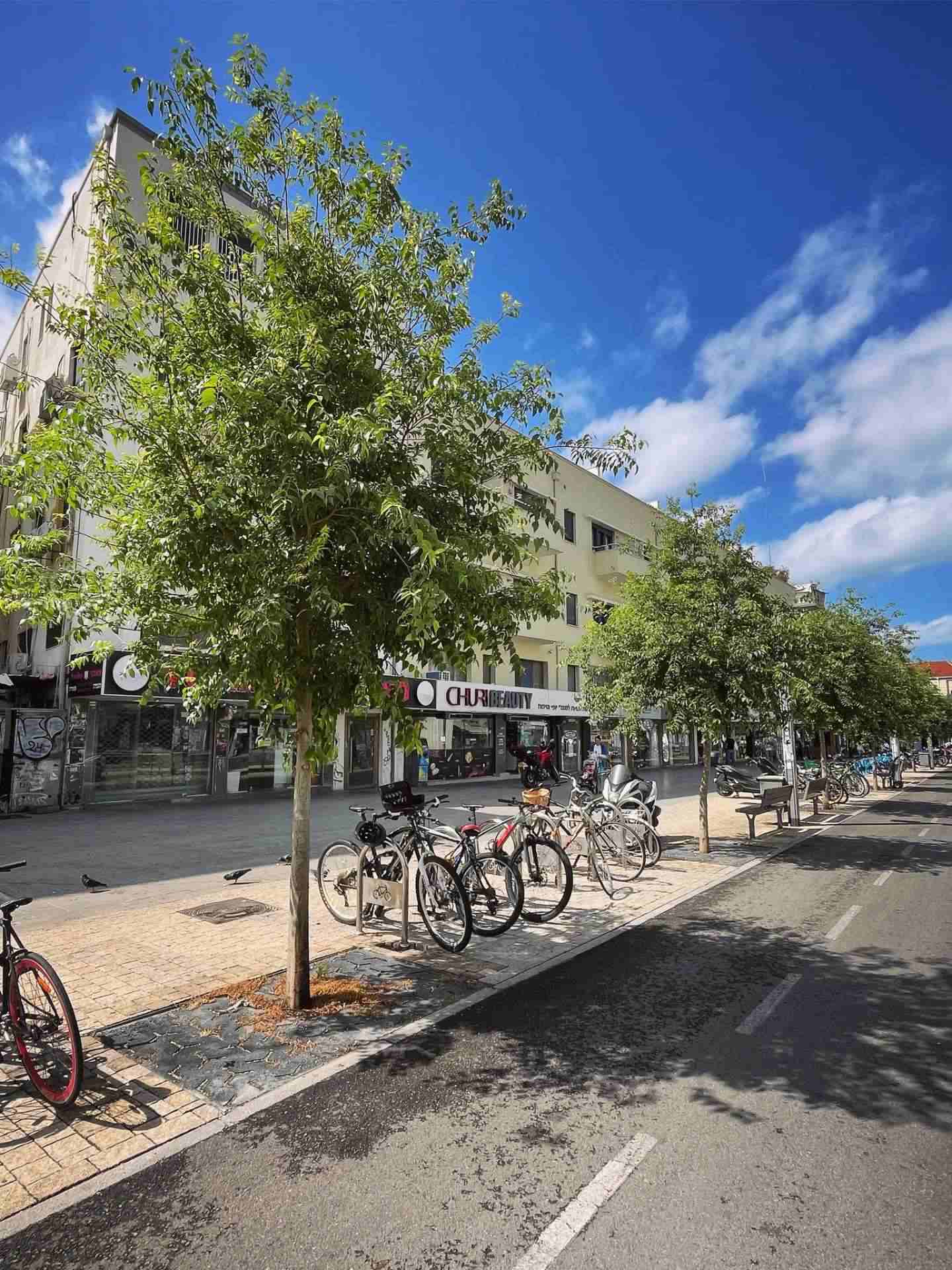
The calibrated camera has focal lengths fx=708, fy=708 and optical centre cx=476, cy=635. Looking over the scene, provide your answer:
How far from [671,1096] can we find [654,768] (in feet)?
121

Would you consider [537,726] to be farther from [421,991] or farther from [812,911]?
[421,991]

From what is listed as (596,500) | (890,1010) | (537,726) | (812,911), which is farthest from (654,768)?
(890,1010)

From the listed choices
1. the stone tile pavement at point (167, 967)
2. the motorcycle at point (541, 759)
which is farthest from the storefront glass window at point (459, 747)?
the stone tile pavement at point (167, 967)

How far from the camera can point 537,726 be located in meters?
31.0

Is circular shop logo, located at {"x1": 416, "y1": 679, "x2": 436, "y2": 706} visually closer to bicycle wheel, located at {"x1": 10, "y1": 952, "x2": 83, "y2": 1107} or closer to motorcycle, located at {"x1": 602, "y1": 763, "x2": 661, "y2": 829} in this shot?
motorcycle, located at {"x1": 602, "y1": 763, "x2": 661, "y2": 829}

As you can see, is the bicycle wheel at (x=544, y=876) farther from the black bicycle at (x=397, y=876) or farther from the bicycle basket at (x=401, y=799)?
the bicycle basket at (x=401, y=799)

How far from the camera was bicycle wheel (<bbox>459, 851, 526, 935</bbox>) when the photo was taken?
22.3 feet

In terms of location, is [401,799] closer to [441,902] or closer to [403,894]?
[403,894]

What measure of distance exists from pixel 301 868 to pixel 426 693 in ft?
59.3

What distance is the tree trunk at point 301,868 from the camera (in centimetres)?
510

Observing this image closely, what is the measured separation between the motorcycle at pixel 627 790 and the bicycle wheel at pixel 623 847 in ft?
4.14

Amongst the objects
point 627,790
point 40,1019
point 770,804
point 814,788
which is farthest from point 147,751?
point 814,788

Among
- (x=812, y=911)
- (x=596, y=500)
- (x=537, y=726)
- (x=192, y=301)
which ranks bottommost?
(x=812, y=911)

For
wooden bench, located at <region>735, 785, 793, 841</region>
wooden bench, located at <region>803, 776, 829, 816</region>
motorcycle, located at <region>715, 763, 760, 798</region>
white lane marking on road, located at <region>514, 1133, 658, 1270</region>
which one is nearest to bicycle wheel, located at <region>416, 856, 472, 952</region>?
white lane marking on road, located at <region>514, 1133, 658, 1270</region>
